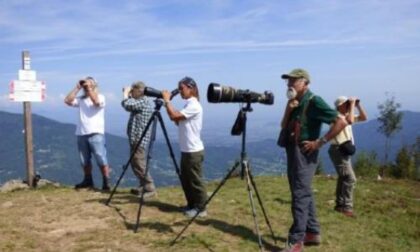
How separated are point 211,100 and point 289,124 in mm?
1102

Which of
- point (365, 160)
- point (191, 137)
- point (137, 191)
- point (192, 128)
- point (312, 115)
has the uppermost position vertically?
point (312, 115)

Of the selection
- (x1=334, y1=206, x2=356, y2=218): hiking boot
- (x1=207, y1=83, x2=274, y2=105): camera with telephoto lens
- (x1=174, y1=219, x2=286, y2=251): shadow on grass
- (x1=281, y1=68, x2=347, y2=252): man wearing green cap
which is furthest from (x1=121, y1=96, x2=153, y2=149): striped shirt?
(x1=334, y1=206, x2=356, y2=218): hiking boot

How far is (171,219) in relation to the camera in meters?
8.35

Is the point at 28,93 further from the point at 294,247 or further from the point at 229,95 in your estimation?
the point at 294,247

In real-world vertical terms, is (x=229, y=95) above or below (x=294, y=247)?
above

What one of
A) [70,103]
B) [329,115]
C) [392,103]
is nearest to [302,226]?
[329,115]

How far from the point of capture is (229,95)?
699 cm

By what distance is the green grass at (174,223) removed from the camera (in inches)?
285

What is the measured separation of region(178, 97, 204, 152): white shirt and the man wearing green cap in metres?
1.68

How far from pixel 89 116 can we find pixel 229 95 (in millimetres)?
4358

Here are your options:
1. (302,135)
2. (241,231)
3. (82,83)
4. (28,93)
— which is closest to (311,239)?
(241,231)

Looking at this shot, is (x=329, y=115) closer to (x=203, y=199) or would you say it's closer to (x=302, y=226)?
(x=302, y=226)

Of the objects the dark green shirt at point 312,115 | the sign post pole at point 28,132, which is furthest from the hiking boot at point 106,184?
the dark green shirt at point 312,115

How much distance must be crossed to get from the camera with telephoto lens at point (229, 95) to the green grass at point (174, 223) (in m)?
2.01
